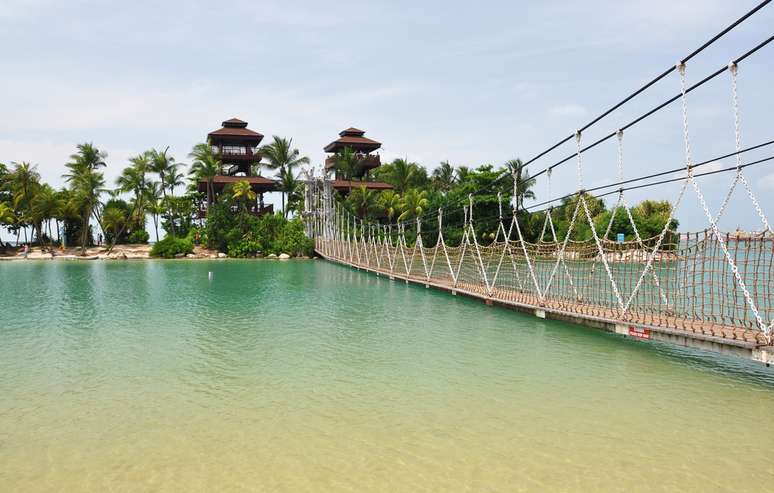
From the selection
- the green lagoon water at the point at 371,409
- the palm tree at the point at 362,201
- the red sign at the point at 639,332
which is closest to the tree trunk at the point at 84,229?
the palm tree at the point at 362,201

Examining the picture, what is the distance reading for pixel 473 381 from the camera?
713 centimetres

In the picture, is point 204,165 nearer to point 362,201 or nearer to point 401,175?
point 362,201

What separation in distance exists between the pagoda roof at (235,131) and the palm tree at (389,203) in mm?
10933

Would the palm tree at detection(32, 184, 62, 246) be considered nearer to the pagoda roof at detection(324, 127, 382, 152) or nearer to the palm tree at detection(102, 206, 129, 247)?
the palm tree at detection(102, 206, 129, 247)

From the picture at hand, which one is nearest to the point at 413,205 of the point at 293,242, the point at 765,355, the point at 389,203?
the point at 389,203

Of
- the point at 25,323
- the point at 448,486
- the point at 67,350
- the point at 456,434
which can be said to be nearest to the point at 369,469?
the point at 448,486

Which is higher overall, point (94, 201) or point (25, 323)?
point (94, 201)

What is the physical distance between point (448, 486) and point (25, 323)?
11.2 meters

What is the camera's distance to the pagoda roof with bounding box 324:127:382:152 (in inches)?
1735

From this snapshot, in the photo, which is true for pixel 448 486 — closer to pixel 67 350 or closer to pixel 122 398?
pixel 122 398

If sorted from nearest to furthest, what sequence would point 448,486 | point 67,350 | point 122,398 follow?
point 448,486 → point 122,398 → point 67,350

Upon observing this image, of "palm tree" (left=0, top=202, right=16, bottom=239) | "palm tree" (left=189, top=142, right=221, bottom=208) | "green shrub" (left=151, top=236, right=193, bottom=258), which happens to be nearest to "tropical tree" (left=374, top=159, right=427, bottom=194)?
"palm tree" (left=189, top=142, right=221, bottom=208)

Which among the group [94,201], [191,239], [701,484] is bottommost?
[701,484]

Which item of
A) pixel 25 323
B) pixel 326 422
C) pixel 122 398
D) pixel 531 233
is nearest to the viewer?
pixel 326 422
